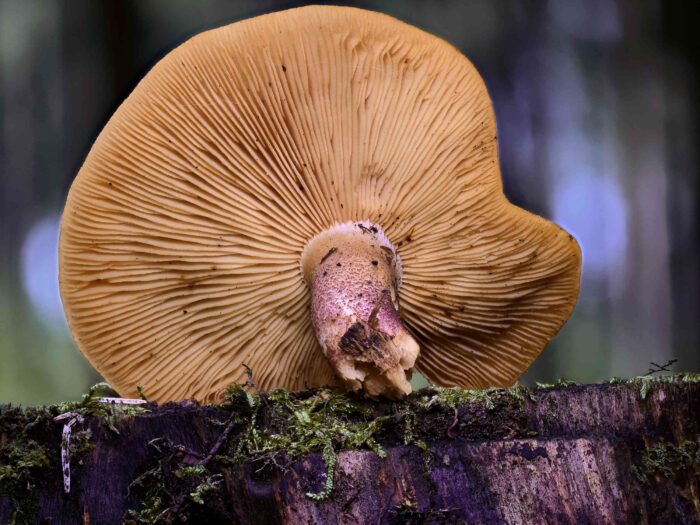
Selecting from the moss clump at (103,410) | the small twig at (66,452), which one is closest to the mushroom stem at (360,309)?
the moss clump at (103,410)

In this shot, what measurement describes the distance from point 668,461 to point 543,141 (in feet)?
14.9

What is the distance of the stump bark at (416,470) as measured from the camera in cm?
115

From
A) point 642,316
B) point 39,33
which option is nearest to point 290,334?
point 642,316

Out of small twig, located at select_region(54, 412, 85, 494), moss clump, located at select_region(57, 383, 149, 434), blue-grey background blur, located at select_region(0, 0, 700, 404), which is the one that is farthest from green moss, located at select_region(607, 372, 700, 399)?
blue-grey background blur, located at select_region(0, 0, 700, 404)

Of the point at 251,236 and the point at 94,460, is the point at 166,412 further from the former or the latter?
the point at 251,236

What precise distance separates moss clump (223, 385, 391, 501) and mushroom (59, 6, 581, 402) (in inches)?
5.2

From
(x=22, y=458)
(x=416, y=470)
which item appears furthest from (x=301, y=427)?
(x=22, y=458)

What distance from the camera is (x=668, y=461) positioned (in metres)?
1.30

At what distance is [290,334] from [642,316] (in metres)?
4.36

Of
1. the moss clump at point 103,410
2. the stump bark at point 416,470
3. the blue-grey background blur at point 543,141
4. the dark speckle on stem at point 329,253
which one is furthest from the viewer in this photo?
the blue-grey background blur at point 543,141

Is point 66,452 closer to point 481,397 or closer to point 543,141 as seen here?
point 481,397

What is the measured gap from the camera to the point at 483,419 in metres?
1.34

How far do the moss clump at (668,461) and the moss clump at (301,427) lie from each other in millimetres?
643

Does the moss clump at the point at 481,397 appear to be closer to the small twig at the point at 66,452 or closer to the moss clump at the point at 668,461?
the moss clump at the point at 668,461
